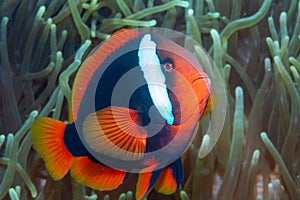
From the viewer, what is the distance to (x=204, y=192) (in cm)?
100

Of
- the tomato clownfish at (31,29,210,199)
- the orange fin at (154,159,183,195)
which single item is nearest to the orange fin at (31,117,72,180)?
the tomato clownfish at (31,29,210,199)

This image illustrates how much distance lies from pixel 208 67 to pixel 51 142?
0.39 meters

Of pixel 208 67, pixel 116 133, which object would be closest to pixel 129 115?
pixel 116 133

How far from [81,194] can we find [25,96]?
33 cm

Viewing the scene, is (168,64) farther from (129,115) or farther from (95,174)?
(95,174)

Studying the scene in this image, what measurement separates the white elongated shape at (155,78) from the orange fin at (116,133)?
0.13 ft

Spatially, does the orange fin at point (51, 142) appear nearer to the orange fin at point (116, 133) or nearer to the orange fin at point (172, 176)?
the orange fin at point (116, 133)

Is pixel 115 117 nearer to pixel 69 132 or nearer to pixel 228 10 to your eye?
pixel 69 132

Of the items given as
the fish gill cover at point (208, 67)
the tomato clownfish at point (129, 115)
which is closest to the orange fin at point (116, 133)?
the tomato clownfish at point (129, 115)

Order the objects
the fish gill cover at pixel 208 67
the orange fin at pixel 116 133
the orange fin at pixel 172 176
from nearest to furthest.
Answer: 1. the orange fin at pixel 116 133
2. the orange fin at pixel 172 176
3. the fish gill cover at pixel 208 67

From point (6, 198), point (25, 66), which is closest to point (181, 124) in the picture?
point (6, 198)

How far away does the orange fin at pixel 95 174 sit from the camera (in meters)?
0.77

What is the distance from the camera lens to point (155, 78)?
27.8 inches

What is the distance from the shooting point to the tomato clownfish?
695 mm
